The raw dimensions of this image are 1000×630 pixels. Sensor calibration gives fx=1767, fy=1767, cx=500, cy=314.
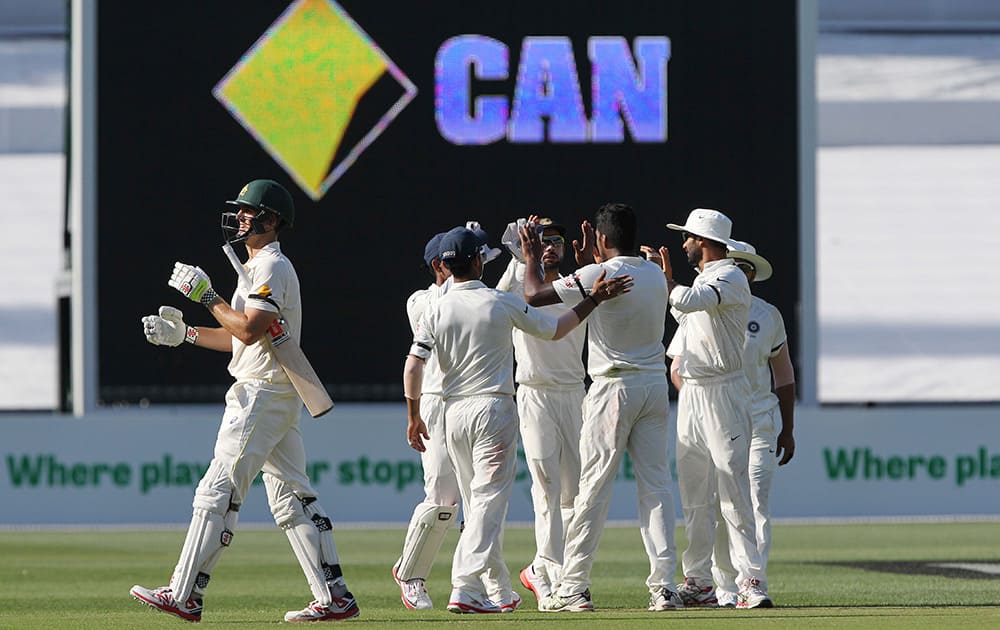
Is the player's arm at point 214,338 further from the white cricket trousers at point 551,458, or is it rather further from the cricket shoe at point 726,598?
the cricket shoe at point 726,598

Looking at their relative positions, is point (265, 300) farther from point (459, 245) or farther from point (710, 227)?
point (710, 227)

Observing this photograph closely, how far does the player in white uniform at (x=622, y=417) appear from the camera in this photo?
8.71 meters

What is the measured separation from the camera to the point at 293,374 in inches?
311

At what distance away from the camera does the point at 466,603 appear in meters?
8.45

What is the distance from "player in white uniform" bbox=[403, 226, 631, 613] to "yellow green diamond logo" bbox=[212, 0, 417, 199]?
26.9 feet

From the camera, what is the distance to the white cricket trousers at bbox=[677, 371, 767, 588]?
901 cm

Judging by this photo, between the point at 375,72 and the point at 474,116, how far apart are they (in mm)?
1015

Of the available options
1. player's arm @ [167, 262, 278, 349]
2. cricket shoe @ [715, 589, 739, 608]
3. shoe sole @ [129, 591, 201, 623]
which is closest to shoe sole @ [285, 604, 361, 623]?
shoe sole @ [129, 591, 201, 623]

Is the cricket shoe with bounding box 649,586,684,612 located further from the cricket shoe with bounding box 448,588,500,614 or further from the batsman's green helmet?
the batsman's green helmet

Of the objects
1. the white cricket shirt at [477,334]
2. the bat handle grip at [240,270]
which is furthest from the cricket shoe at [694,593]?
the bat handle grip at [240,270]

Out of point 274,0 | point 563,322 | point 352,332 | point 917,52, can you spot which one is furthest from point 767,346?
point 917,52

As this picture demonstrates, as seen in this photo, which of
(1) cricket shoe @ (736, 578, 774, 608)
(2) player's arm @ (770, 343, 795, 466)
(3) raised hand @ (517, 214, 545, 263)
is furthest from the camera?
(2) player's arm @ (770, 343, 795, 466)

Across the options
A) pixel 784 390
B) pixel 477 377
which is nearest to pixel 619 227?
pixel 477 377

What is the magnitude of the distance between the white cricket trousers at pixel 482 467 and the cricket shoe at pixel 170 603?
1319 mm
